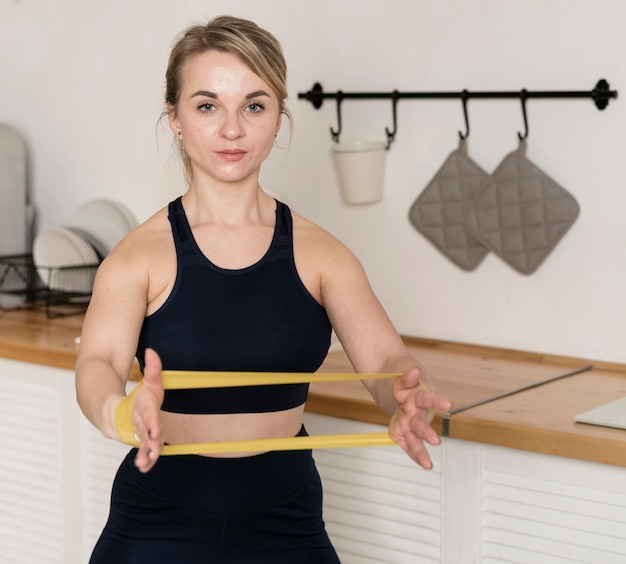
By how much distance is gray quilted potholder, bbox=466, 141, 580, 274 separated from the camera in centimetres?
212

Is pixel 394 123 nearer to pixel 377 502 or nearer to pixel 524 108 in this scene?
pixel 524 108

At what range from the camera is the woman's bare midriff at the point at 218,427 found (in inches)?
54.6

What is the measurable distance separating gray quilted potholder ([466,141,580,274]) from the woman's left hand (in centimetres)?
100

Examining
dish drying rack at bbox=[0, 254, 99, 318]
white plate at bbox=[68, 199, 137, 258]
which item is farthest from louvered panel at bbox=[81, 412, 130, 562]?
white plate at bbox=[68, 199, 137, 258]

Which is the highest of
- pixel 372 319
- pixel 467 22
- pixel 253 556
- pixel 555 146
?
pixel 467 22

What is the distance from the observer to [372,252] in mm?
2428

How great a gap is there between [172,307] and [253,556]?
0.33 metres

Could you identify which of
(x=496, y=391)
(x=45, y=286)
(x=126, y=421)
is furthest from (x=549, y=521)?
(x=45, y=286)

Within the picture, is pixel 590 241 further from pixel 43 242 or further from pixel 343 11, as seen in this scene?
pixel 43 242

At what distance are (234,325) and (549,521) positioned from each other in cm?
69

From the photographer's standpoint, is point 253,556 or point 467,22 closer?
point 253,556

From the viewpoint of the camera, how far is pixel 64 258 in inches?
110

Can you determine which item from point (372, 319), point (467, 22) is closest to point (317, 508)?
point (372, 319)

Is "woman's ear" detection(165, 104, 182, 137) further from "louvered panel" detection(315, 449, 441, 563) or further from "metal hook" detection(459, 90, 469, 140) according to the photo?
"metal hook" detection(459, 90, 469, 140)
